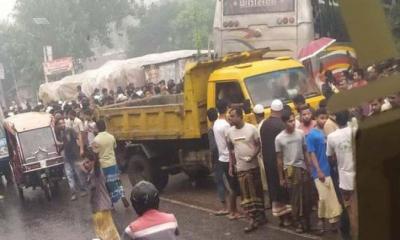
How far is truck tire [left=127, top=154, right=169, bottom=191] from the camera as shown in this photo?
33.1 ft

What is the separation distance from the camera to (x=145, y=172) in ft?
33.3

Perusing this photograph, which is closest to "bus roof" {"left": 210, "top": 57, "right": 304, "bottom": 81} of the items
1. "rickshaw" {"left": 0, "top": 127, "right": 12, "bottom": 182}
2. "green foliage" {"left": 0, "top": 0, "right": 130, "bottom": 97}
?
"rickshaw" {"left": 0, "top": 127, "right": 12, "bottom": 182}

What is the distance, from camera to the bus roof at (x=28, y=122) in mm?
11481

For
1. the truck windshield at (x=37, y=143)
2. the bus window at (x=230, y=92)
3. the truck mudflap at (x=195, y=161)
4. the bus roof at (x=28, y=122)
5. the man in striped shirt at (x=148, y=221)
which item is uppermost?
the bus window at (x=230, y=92)

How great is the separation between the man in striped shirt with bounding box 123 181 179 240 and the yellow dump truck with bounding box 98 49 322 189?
4.41 metres

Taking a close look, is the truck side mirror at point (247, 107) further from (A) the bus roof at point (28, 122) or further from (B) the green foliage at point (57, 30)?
(B) the green foliage at point (57, 30)

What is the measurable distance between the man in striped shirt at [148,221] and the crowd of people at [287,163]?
2.36 metres

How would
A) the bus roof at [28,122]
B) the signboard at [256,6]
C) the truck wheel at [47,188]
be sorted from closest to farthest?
the truck wheel at [47,188] → the bus roof at [28,122] → the signboard at [256,6]

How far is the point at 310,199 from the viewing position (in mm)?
6602

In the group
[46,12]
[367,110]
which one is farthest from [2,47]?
[367,110]

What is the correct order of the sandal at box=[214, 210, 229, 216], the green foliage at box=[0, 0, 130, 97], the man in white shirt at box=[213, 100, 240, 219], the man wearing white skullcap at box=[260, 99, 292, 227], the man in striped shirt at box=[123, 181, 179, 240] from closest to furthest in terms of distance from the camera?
the man in striped shirt at box=[123, 181, 179, 240], the man wearing white skullcap at box=[260, 99, 292, 227], the man in white shirt at box=[213, 100, 240, 219], the sandal at box=[214, 210, 229, 216], the green foliage at box=[0, 0, 130, 97]

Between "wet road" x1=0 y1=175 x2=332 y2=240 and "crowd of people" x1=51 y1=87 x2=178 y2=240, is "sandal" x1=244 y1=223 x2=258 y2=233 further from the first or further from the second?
"crowd of people" x1=51 y1=87 x2=178 y2=240

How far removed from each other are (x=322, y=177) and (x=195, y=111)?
10.0 ft

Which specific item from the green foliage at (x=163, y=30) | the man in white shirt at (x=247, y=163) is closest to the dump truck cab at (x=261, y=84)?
the man in white shirt at (x=247, y=163)
